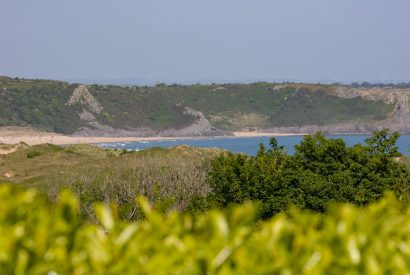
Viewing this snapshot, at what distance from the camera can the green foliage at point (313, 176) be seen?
4634 cm

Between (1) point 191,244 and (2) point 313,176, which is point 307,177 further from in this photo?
(1) point 191,244

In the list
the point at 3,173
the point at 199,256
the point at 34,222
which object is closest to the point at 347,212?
the point at 199,256

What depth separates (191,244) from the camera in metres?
4.86

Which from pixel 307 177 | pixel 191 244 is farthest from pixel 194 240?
pixel 307 177

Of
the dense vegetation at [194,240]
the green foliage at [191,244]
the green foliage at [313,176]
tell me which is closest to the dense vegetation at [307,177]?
the green foliage at [313,176]

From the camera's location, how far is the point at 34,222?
5234mm

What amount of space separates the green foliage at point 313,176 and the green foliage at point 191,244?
3993cm

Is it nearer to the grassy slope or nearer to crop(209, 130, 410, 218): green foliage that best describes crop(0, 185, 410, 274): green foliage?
crop(209, 130, 410, 218): green foliage

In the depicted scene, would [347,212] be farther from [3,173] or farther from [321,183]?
[3,173]

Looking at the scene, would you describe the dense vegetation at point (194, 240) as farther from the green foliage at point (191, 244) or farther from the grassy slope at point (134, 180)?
the grassy slope at point (134, 180)

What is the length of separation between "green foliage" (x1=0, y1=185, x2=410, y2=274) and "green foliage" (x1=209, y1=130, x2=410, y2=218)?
3993cm

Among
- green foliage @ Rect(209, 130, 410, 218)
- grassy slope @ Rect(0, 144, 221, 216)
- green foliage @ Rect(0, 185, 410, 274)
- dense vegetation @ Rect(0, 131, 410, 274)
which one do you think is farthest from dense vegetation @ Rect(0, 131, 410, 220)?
green foliage @ Rect(0, 185, 410, 274)

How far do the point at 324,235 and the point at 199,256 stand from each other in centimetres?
106

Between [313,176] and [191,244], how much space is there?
143ft
